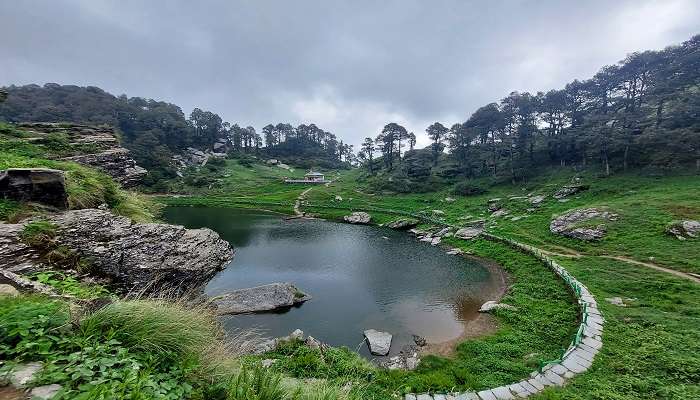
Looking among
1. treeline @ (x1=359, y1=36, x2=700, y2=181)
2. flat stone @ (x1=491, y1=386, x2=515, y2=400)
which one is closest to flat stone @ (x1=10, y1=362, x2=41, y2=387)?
flat stone @ (x1=491, y1=386, x2=515, y2=400)

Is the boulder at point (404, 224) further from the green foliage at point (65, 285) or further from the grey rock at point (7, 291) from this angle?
the grey rock at point (7, 291)

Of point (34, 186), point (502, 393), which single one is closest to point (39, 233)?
point (34, 186)

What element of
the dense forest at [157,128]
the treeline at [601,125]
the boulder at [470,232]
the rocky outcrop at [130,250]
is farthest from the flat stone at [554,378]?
the dense forest at [157,128]

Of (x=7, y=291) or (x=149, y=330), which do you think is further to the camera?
(x=7, y=291)

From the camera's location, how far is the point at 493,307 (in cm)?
1950

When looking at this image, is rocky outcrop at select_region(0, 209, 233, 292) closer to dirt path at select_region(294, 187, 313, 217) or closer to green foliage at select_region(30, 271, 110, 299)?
green foliage at select_region(30, 271, 110, 299)

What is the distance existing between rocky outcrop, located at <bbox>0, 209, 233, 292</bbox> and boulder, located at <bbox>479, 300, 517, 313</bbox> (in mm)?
17096

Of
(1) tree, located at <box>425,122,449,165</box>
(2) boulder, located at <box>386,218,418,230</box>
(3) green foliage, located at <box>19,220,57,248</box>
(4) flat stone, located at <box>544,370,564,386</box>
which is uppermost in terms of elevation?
(1) tree, located at <box>425,122,449,165</box>

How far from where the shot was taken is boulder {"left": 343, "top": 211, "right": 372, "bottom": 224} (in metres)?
52.6

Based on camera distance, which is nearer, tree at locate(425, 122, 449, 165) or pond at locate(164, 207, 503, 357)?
pond at locate(164, 207, 503, 357)

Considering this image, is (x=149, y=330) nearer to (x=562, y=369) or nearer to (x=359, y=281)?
(x=562, y=369)

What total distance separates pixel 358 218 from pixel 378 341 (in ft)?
120

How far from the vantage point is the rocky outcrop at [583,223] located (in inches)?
1110

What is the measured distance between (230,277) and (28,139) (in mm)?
16752
